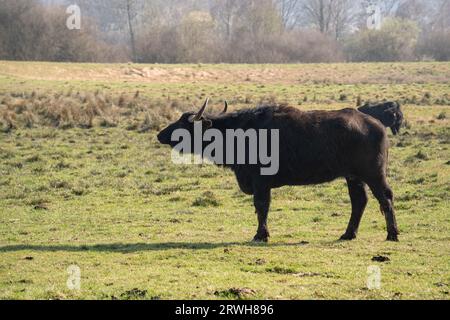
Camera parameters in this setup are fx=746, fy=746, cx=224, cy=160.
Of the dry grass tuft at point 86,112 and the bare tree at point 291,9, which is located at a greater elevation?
the bare tree at point 291,9

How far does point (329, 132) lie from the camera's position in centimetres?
1273

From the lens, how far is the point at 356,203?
1314 cm

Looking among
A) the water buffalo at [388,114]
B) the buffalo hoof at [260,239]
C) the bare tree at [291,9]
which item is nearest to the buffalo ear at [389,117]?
the water buffalo at [388,114]

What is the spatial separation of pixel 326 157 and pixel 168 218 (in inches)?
161

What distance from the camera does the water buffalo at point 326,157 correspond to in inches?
496

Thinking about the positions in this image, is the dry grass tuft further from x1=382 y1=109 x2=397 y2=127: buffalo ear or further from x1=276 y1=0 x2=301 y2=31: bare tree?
x1=276 y1=0 x2=301 y2=31: bare tree

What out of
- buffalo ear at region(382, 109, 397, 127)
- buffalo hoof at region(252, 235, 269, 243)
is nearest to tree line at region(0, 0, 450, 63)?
buffalo ear at region(382, 109, 397, 127)

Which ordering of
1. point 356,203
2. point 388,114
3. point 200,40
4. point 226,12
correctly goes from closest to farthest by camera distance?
1. point 356,203
2. point 388,114
3. point 200,40
4. point 226,12

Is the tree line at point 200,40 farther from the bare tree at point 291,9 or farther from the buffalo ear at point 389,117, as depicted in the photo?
the buffalo ear at point 389,117

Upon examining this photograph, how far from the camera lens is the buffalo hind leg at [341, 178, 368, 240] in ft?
42.2

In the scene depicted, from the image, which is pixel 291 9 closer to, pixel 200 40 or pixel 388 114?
→ pixel 200 40

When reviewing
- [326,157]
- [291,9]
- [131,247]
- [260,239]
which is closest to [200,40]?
[326,157]

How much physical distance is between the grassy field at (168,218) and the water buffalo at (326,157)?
0.62 m

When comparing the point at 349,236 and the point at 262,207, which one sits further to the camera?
the point at 262,207
